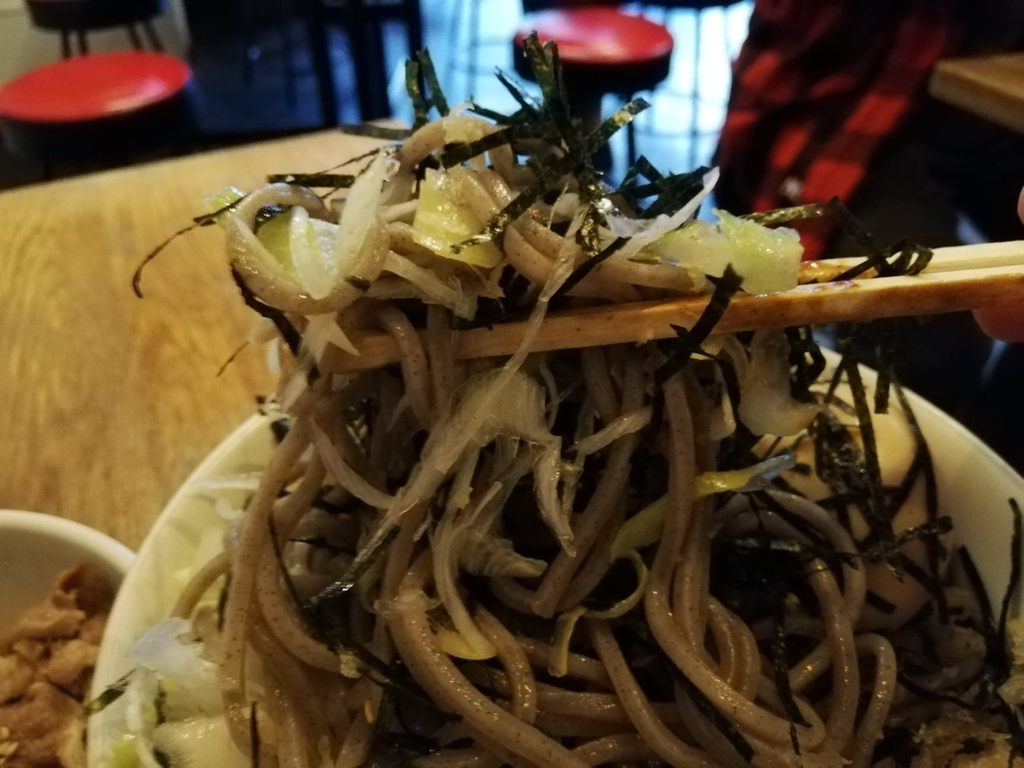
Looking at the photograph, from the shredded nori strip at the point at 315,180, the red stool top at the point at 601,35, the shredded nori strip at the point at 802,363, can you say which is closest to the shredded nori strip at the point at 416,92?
the shredded nori strip at the point at 315,180

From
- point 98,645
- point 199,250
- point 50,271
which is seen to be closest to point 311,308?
point 98,645

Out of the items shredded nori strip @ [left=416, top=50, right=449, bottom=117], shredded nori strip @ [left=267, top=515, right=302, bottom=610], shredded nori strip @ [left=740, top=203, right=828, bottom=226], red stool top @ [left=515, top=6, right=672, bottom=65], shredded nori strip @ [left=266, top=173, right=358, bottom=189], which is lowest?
shredded nori strip @ [left=267, top=515, right=302, bottom=610]

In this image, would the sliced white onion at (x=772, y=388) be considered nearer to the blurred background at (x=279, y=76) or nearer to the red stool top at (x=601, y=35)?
the red stool top at (x=601, y=35)

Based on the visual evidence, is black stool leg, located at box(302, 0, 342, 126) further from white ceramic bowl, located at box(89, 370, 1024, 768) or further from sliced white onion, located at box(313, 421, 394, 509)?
sliced white onion, located at box(313, 421, 394, 509)

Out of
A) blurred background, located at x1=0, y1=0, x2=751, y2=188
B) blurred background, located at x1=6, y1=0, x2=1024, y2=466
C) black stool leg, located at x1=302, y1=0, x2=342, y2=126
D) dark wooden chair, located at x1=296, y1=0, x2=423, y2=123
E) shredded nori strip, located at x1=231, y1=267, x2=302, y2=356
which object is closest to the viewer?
shredded nori strip, located at x1=231, y1=267, x2=302, y2=356

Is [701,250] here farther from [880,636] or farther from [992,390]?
[992,390]

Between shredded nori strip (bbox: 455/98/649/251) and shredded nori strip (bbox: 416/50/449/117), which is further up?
shredded nori strip (bbox: 416/50/449/117)

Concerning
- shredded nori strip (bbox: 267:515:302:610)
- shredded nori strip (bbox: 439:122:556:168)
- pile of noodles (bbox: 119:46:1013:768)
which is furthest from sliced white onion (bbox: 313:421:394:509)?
shredded nori strip (bbox: 439:122:556:168)
